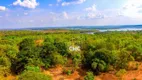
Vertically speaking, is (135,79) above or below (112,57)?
below

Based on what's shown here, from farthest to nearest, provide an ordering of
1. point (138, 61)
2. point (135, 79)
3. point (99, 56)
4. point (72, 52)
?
point (72, 52), point (138, 61), point (99, 56), point (135, 79)

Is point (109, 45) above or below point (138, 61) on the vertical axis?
above

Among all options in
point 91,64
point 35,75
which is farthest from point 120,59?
point 35,75

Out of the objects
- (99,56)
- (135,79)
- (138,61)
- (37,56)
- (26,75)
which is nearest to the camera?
(26,75)

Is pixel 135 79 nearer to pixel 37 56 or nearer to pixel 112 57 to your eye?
pixel 112 57

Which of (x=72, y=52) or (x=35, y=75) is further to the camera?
(x=72, y=52)

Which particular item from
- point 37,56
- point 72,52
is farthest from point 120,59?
point 37,56

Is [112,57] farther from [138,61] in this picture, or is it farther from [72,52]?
[72,52]

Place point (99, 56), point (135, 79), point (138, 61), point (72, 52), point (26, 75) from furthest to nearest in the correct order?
point (72, 52)
point (138, 61)
point (99, 56)
point (135, 79)
point (26, 75)

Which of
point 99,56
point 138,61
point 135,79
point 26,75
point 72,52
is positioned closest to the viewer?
point 26,75
